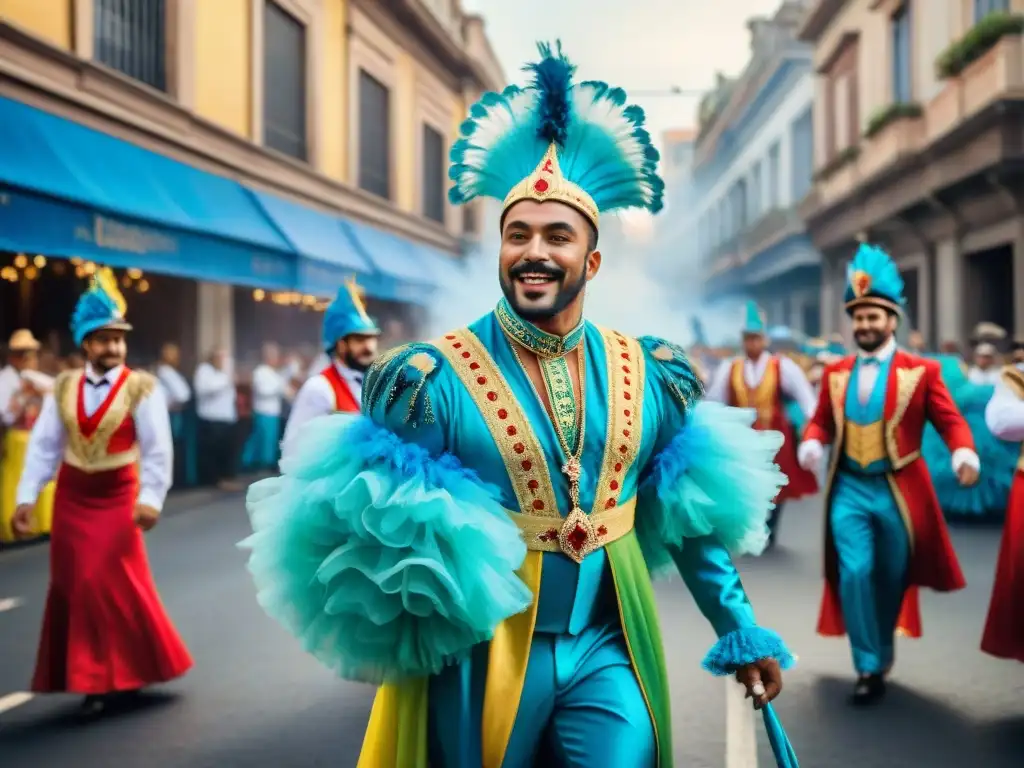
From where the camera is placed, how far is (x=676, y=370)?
9.22ft

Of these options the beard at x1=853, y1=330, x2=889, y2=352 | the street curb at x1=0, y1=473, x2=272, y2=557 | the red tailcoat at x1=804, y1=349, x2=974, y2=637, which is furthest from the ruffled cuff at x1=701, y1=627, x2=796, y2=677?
the street curb at x1=0, y1=473, x2=272, y2=557

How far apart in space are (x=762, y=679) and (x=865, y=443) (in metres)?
3.16

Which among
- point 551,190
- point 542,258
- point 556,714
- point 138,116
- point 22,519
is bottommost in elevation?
point 556,714

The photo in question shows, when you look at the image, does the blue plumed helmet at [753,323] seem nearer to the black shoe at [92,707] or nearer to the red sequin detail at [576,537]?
the black shoe at [92,707]

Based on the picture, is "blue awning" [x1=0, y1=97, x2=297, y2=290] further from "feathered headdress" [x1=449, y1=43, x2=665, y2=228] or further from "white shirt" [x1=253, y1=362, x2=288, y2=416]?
"feathered headdress" [x1=449, y1=43, x2=665, y2=228]

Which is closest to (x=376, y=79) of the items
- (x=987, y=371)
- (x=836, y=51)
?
(x=836, y=51)

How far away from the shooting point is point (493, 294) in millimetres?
3693

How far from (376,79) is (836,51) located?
35.2ft

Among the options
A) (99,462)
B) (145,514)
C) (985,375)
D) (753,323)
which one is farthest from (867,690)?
(985,375)

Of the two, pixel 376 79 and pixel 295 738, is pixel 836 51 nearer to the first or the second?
pixel 376 79

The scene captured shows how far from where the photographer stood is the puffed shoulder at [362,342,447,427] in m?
2.43

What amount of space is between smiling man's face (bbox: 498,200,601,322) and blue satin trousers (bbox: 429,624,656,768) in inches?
31.6

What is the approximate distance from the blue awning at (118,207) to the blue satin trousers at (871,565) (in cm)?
786

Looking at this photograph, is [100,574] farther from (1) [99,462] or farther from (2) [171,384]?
(2) [171,384]
